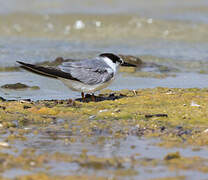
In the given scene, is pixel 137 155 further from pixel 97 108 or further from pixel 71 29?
pixel 71 29

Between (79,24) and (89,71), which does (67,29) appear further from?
(89,71)

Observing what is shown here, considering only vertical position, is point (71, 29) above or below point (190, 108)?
above

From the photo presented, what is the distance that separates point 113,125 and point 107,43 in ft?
24.5

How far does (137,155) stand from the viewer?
3.85m

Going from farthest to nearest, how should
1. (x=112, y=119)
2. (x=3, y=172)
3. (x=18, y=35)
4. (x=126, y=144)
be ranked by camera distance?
(x=18, y=35), (x=112, y=119), (x=126, y=144), (x=3, y=172)

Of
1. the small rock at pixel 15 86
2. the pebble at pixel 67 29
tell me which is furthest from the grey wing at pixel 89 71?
the pebble at pixel 67 29

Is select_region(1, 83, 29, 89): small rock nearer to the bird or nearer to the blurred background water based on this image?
the blurred background water

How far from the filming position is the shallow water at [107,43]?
4062 mm

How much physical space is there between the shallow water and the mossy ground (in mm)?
95

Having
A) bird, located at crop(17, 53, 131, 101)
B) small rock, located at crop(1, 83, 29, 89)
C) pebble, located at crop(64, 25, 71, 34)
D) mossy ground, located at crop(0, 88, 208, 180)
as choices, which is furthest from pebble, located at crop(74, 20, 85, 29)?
bird, located at crop(17, 53, 131, 101)

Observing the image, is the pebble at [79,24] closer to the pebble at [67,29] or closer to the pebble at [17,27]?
the pebble at [67,29]

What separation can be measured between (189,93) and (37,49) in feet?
17.6

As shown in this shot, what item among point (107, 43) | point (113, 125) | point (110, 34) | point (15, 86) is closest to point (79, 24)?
point (110, 34)

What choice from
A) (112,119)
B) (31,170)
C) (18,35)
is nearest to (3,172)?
(31,170)
